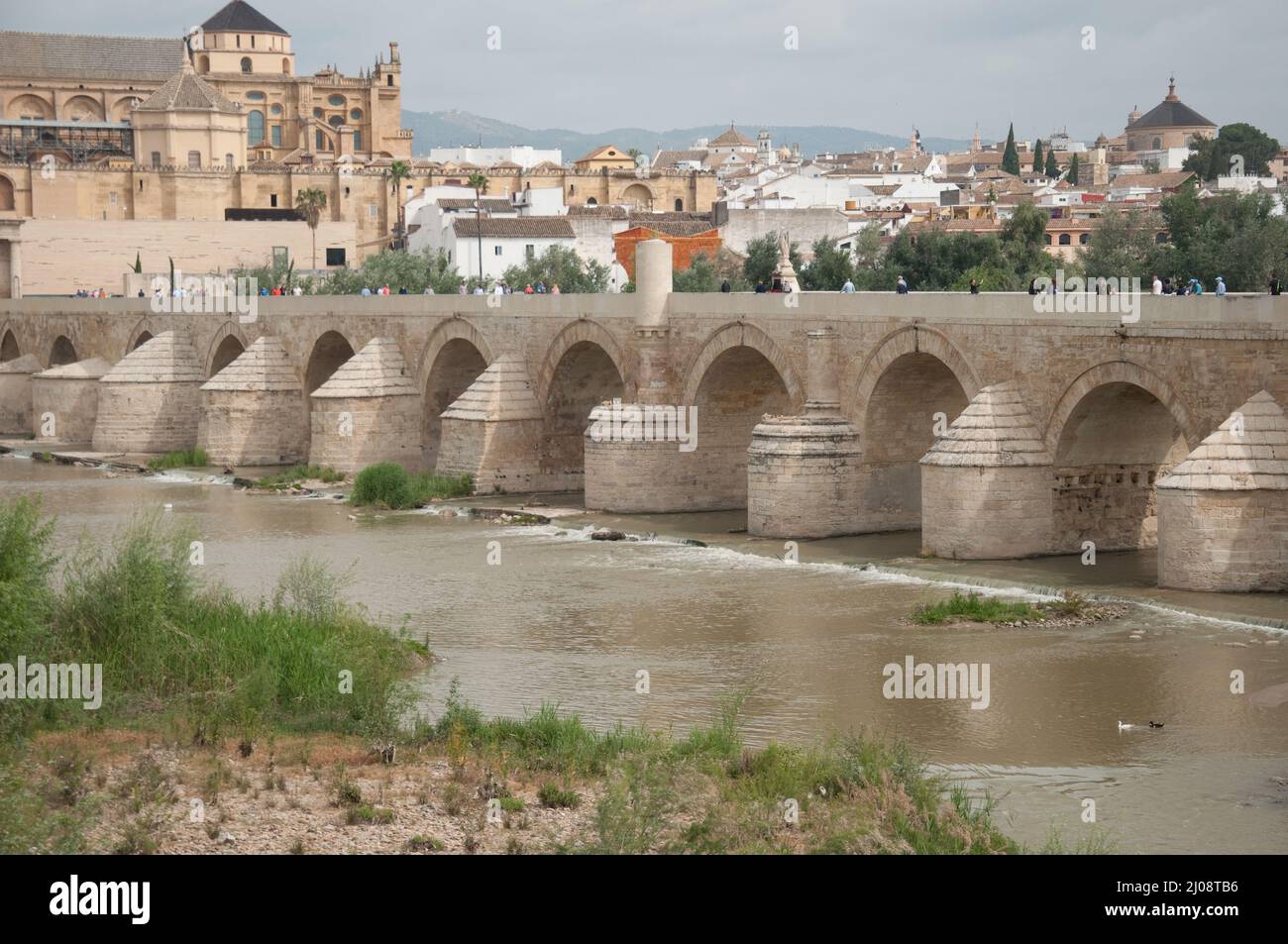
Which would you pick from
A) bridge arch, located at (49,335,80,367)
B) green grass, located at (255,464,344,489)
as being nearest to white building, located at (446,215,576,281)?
bridge arch, located at (49,335,80,367)

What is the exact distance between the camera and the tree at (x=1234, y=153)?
89.0 m

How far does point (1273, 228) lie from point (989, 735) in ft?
89.3

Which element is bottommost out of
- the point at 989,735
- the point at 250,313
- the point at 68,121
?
the point at 989,735

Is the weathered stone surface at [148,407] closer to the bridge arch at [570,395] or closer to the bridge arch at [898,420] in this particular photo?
the bridge arch at [570,395]

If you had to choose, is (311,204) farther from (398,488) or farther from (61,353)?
(398,488)

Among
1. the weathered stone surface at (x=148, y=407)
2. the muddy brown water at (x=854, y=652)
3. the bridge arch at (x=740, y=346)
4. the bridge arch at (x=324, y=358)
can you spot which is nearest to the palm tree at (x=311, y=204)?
the weathered stone surface at (x=148, y=407)

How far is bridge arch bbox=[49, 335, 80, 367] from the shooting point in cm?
4894

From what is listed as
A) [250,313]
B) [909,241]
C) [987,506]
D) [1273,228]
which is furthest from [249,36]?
[987,506]

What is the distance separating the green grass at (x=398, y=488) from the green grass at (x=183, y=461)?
24.5 ft

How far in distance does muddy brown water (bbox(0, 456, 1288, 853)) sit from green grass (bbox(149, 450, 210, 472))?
9.91 metres

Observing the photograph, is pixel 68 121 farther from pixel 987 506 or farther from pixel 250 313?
pixel 987 506

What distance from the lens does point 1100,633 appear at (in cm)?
1878

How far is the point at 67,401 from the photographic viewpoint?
144 ft

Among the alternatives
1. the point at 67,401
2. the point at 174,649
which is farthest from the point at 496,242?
the point at 174,649
